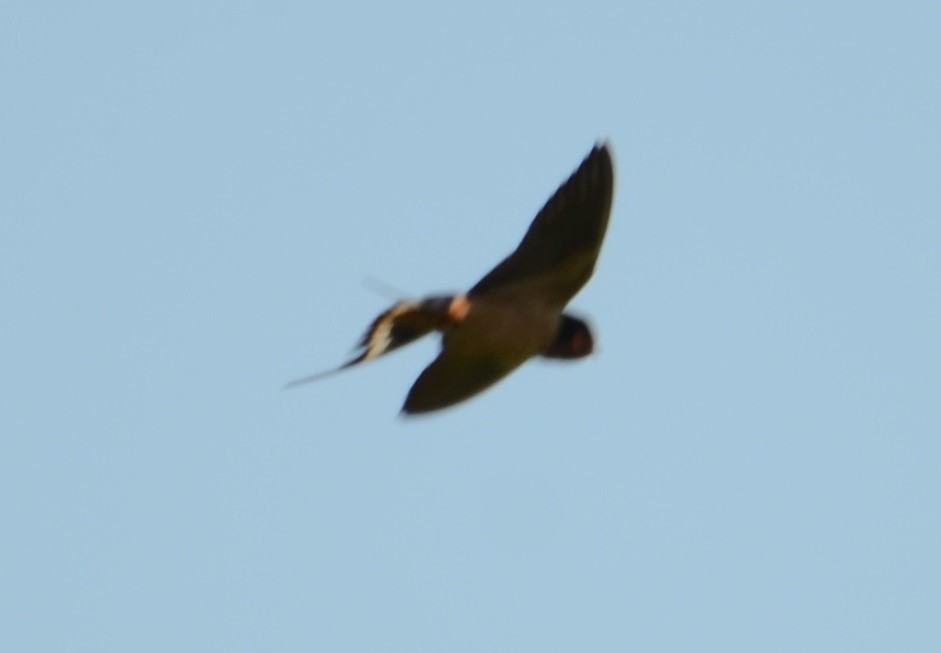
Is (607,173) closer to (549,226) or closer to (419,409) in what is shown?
(549,226)

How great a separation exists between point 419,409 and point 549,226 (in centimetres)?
99

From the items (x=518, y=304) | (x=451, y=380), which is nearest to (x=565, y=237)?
(x=518, y=304)

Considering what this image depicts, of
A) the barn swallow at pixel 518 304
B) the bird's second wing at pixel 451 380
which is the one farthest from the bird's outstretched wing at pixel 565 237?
the bird's second wing at pixel 451 380

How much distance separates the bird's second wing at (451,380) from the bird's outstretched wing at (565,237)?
373 millimetres

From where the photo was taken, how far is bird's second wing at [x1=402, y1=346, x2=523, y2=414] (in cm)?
955

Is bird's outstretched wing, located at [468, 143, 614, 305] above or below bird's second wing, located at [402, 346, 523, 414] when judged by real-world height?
above

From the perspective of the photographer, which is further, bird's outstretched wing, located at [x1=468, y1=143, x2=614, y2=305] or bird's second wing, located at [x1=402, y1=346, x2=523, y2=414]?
bird's second wing, located at [x1=402, y1=346, x2=523, y2=414]

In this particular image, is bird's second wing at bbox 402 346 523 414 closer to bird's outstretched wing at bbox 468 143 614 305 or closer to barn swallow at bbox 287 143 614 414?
barn swallow at bbox 287 143 614 414

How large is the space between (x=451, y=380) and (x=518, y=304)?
1.53ft

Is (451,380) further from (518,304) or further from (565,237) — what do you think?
(565,237)

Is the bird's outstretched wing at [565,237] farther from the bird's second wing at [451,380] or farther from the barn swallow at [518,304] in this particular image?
the bird's second wing at [451,380]

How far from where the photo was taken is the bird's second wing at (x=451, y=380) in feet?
31.3

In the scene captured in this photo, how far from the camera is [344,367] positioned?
8727 millimetres

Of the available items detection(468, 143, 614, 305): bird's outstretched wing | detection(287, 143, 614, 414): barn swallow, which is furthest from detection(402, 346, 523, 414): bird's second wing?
detection(468, 143, 614, 305): bird's outstretched wing
